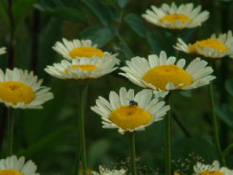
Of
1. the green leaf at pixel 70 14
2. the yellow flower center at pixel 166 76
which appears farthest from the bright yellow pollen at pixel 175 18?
the yellow flower center at pixel 166 76

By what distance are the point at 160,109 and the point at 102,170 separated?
17cm

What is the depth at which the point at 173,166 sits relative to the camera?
1171 mm

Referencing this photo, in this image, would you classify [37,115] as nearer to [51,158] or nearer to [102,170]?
[51,158]

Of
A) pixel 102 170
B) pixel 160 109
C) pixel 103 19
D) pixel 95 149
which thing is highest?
pixel 103 19

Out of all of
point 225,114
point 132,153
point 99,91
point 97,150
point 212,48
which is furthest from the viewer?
point 99,91

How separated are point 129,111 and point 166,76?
112 mm

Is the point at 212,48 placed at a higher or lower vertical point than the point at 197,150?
higher

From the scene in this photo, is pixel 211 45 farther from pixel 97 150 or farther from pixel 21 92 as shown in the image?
pixel 97 150

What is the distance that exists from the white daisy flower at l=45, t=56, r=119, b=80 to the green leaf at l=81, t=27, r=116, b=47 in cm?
19

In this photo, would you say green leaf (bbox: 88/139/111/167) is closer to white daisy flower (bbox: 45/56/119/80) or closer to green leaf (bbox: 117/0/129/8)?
green leaf (bbox: 117/0/129/8)

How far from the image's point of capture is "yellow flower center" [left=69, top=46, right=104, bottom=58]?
128 cm

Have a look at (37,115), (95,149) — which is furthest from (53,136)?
(95,149)

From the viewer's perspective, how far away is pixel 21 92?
1206 mm

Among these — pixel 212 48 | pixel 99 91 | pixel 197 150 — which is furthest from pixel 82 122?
pixel 99 91
